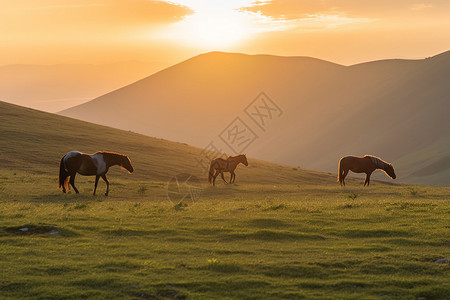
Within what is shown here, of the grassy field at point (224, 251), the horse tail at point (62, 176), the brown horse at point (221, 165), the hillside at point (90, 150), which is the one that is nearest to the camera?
the grassy field at point (224, 251)

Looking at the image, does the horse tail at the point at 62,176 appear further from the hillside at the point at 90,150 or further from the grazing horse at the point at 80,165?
the hillside at the point at 90,150

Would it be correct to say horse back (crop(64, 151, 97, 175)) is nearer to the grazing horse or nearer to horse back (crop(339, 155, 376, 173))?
the grazing horse

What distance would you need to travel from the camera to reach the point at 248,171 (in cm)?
5775

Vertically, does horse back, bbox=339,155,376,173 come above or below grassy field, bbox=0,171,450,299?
above

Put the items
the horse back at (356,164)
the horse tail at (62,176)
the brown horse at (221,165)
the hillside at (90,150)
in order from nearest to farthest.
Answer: the horse tail at (62,176) < the brown horse at (221,165) < the horse back at (356,164) < the hillside at (90,150)

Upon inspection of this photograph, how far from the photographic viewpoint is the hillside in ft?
150

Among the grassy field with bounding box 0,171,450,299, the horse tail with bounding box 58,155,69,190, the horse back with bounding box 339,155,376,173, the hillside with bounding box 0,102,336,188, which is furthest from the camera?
the hillside with bounding box 0,102,336,188

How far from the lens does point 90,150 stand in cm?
5466

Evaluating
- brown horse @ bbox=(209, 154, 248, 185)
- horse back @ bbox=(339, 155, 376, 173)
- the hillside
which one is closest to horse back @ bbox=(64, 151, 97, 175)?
brown horse @ bbox=(209, 154, 248, 185)

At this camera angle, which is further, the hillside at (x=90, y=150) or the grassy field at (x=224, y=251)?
the hillside at (x=90, y=150)

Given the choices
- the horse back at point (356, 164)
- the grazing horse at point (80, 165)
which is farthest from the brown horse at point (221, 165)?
the grazing horse at point (80, 165)

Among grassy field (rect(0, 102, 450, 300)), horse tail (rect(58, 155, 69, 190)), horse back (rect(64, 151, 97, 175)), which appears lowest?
grassy field (rect(0, 102, 450, 300))

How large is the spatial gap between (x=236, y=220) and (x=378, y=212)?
603 centimetres

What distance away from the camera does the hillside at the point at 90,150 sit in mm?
45844
